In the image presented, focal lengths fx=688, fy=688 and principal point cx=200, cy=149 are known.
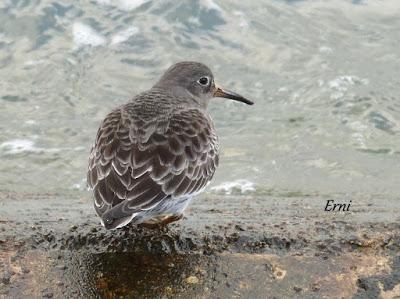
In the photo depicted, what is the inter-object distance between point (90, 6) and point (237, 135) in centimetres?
800

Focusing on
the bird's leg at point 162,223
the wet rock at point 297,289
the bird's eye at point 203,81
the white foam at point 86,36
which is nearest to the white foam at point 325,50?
the white foam at point 86,36

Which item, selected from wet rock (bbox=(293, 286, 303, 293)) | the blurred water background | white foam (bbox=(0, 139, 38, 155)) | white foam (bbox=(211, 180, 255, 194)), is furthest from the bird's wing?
white foam (bbox=(0, 139, 38, 155))

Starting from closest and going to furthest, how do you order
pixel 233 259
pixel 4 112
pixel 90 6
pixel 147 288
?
pixel 147 288
pixel 233 259
pixel 4 112
pixel 90 6

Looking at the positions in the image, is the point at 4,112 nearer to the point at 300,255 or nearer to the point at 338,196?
the point at 338,196

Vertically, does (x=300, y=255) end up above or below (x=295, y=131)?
above

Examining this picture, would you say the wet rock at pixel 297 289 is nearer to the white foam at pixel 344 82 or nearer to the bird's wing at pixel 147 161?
the bird's wing at pixel 147 161

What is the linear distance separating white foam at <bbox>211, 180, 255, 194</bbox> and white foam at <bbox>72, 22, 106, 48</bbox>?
8.00 meters

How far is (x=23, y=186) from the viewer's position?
41.6ft

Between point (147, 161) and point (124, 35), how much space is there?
1426cm

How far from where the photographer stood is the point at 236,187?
496 inches

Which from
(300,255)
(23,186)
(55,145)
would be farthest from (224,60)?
(300,255)

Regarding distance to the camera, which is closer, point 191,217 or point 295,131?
point 191,217

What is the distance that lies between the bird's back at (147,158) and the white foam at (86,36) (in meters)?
12.8

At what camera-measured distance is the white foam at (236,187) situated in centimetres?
1242
